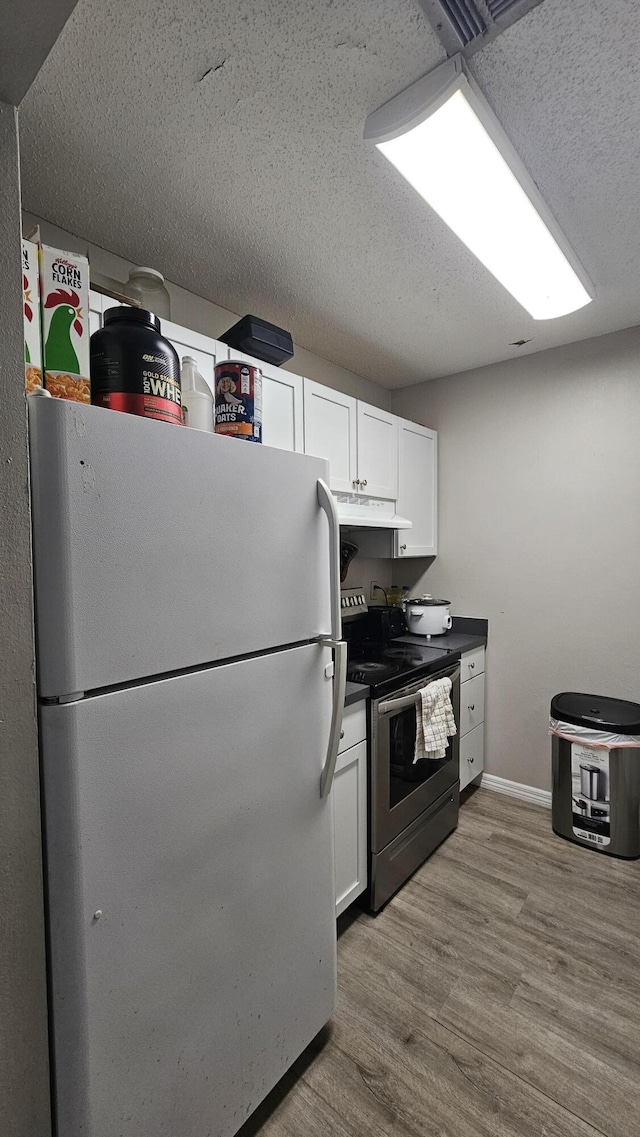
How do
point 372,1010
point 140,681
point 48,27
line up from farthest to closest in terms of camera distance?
point 372,1010
point 140,681
point 48,27

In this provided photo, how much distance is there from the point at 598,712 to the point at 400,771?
110cm

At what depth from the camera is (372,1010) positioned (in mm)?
1482

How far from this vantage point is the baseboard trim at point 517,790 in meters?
2.66

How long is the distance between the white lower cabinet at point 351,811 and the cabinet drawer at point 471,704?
39.3 inches

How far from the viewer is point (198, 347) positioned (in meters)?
1.62

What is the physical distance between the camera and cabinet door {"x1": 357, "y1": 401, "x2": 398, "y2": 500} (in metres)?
2.40

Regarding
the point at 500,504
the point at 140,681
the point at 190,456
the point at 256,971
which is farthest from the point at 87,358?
the point at 500,504

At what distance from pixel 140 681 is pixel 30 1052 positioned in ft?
1.95

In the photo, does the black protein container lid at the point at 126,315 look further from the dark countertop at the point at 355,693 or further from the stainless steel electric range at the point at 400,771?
the stainless steel electric range at the point at 400,771

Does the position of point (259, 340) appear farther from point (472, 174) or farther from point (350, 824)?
point (350, 824)

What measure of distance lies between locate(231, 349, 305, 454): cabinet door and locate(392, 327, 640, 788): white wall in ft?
4.43

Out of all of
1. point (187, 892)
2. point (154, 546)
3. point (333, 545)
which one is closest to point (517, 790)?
point (333, 545)

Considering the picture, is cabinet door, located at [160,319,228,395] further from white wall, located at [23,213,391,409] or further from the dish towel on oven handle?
the dish towel on oven handle

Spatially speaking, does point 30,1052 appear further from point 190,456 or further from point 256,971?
point 190,456
